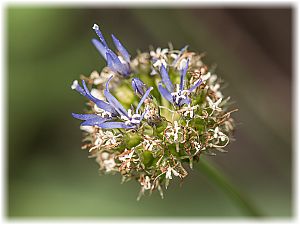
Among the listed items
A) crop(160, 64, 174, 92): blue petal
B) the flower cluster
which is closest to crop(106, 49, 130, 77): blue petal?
the flower cluster

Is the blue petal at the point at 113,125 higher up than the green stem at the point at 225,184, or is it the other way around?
the blue petal at the point at 113,125

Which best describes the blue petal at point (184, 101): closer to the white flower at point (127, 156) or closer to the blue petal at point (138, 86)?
the blue petal at point (138, 86)

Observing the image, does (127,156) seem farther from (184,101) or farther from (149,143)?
(184,101)

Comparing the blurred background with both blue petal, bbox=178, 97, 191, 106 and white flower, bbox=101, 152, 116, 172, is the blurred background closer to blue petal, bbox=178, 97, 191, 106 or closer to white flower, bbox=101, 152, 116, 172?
white flower, bbox=101, 152, 116, 172

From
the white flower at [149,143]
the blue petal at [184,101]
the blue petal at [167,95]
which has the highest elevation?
the blue petal at [167,95]

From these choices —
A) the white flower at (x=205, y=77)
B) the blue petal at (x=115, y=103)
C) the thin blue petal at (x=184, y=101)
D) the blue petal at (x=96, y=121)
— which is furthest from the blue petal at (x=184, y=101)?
the blue petal at (x=96, y=121)

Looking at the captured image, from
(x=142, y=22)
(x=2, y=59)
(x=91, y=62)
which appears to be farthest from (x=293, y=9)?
(x=2, y=59)

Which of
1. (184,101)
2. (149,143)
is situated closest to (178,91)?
(184,101)
